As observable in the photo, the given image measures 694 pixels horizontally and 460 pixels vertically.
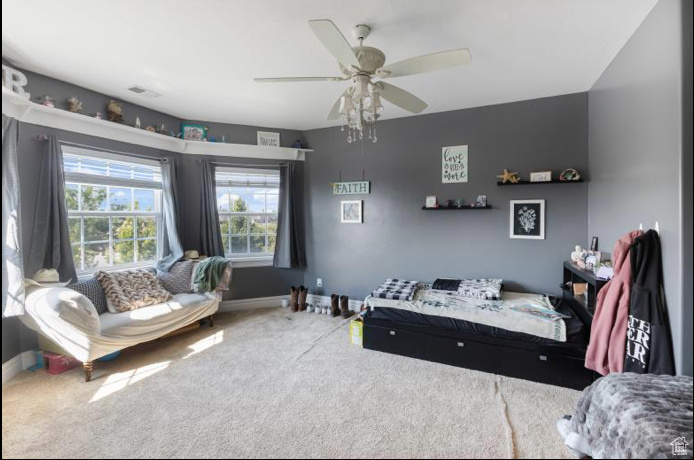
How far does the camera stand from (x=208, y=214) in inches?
147

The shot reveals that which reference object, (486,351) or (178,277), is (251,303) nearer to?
(178,277)

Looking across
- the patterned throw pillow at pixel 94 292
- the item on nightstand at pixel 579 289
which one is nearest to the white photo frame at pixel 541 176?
the item on nightstand at pixel 579 289

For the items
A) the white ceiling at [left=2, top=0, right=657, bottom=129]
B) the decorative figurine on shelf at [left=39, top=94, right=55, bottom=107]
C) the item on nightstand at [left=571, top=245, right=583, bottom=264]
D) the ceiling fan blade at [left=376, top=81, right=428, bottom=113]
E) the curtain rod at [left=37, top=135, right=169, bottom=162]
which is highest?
the white ceiling at [left=2, top=0, right=657, bottom=129]

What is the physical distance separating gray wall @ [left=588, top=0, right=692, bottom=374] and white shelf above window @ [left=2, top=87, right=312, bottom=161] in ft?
9.99

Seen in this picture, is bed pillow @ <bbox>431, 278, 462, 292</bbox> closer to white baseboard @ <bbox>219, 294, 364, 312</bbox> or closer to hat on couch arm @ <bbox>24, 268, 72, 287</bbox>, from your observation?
white baseboard @ <bbox>219, 294, 364, 312</bbox>

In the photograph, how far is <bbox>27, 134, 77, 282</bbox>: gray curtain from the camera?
247 cm

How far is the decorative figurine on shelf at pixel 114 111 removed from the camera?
2.98 metres

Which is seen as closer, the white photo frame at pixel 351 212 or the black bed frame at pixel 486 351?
the black bed frame at pixel 486 351

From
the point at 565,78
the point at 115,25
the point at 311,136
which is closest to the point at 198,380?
the point at 115,25

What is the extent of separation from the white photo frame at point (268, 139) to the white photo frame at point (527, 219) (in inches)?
113

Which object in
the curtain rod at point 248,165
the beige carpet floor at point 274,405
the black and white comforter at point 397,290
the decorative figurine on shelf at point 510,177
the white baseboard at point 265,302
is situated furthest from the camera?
the white baseboard at point 265,302

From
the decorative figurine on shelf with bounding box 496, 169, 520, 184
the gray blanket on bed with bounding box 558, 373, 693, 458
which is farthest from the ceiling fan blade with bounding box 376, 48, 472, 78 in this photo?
the decorative figurine on shelf with bounding box 496, 169, 520, 184

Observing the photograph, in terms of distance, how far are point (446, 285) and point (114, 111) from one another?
366cm

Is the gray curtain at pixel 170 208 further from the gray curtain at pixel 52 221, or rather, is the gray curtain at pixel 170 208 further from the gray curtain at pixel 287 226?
the gray curtain at pixel 287 226
